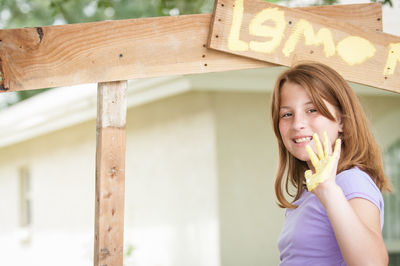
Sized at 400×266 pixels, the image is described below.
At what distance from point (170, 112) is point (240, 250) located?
1792mm

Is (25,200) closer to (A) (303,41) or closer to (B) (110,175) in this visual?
(B) (110,175)

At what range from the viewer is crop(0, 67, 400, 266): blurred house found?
5.70 m

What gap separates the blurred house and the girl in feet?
10.2

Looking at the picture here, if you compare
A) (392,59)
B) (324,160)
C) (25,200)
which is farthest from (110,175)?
(25,200)

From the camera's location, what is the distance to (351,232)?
153 centimetres

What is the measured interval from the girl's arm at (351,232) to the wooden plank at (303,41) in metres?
0.81

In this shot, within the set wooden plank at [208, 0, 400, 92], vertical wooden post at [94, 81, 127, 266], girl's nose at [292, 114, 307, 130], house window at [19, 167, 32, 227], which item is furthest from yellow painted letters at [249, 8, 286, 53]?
house window at [19, 167, 32, 227]

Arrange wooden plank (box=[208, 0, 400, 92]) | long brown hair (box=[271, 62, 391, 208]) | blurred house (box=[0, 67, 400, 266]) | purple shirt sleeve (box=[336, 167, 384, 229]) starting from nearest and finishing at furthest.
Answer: purple shirt sleeve (box=[336, 167, 384, 229])
long brown hair (box=[271, 62, 391, 208])
wooden plank (box=[208, 0, 400, 92])
blurred house (box=[0, 67, 400, 266])

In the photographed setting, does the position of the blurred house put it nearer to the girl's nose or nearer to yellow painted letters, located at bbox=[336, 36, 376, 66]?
yellow painted letters, located at bbox=[336, 36, 376, 66]

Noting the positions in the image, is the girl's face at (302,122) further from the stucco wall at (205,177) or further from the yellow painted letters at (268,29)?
the stucco wall at (205,177)

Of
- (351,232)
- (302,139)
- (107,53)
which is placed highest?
(107,53)

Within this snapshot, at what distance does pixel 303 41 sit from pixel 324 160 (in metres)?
0.78

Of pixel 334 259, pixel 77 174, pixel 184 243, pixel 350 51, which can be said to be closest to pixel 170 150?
pixel 184 243

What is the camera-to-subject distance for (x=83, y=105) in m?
6.81
